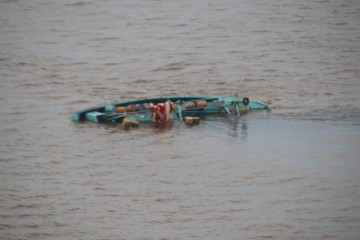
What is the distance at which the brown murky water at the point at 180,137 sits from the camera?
1802 cm

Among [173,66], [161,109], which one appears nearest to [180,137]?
[161,109]

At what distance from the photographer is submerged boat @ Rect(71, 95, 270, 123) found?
27016mm

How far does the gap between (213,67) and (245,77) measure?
2766 mm

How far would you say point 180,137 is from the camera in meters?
25.5

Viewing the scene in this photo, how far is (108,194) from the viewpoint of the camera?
19625 mm

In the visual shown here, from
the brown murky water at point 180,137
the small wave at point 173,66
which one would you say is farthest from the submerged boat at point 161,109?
the small wave at point 173,66

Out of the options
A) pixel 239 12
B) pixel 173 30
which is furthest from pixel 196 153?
pixel 239 12

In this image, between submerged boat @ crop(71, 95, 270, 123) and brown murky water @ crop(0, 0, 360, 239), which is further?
submerged boat @ crop(71, 95, 270, 123)

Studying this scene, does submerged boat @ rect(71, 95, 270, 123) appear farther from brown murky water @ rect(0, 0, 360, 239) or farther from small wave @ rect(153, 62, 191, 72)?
small wave @ rect(153, 62, 191, 72)

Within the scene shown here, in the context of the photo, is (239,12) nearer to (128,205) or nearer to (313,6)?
(313,6)

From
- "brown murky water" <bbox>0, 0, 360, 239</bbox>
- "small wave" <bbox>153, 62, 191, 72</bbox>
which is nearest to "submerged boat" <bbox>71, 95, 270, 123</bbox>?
"brown murky water" <bbox>0, 0, 360, 239</bbox>

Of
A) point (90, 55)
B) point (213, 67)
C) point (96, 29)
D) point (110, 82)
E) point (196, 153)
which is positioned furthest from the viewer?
point (96, 29)

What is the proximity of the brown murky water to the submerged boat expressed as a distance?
61cm

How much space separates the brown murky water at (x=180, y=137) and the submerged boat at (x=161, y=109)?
1.99 ft
